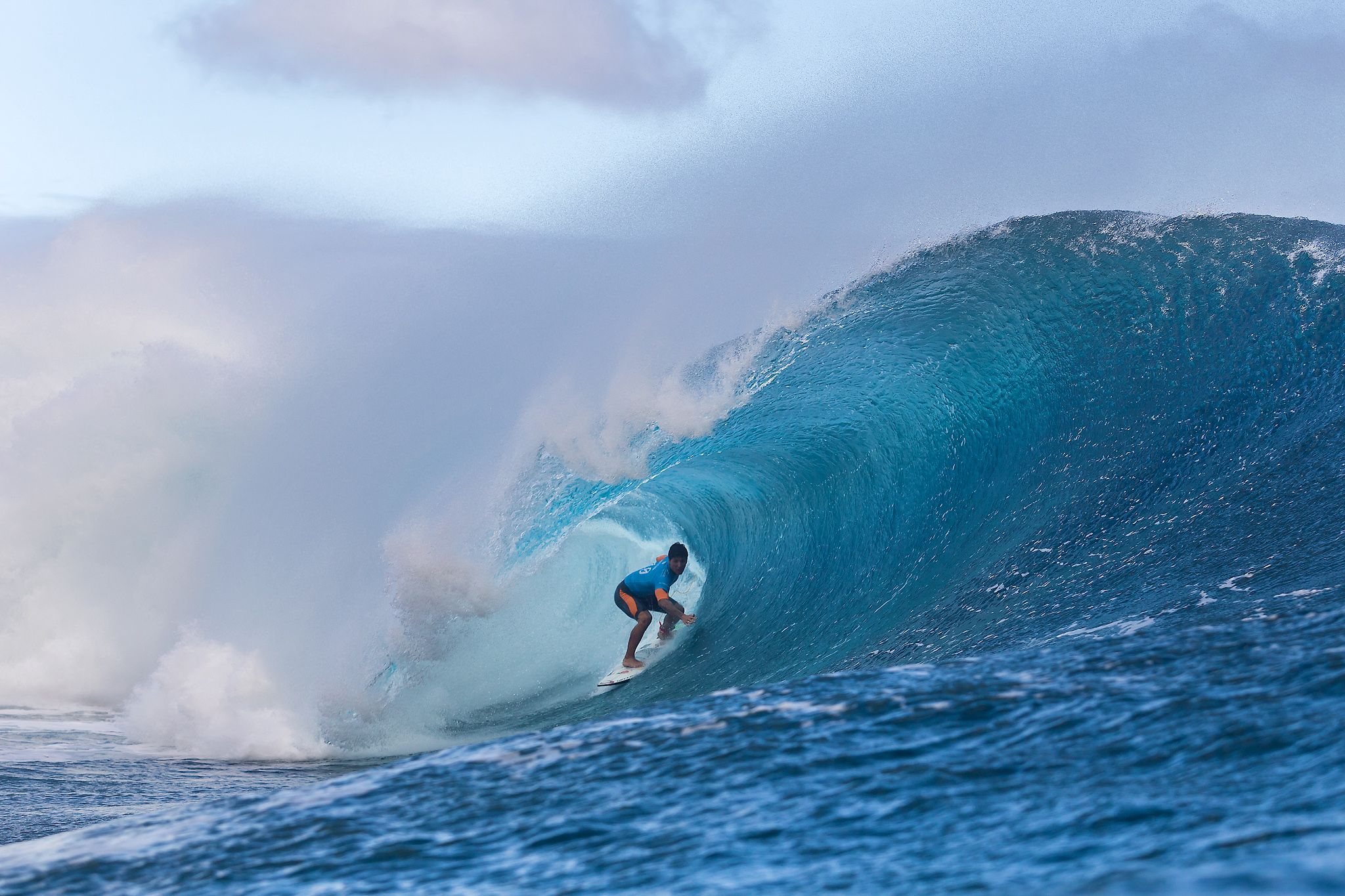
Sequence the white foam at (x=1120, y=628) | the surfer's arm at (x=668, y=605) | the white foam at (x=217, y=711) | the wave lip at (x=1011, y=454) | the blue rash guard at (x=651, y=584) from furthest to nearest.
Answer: the blue rash guard at (x=651, y=584) → the surfer's arm at (x=668, y=605) → the white foam at (x=217, y=711) → the wave lip at (x=1011, y=454) → the white foam at (x=1120, y=628)

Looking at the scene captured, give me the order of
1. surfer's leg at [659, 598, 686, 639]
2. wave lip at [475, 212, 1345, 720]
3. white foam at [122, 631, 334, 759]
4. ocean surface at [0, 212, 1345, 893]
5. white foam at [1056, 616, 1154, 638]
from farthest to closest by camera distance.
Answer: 1. surfer's leg at [659, 598, 686, 639]
2. white foam at [122, 631, 334, 759]
3. wave lip at [475, 212, 1345, 720]
4. white foam at [1056, 616, 1154, 638]
5. ocean surface at [0, 212, 1345, 893]

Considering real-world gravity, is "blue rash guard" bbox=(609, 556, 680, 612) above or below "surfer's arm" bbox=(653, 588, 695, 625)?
above

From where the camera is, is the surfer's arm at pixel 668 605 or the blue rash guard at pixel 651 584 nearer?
the surfer's arm at pixel 668 605

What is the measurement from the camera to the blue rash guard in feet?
26.4

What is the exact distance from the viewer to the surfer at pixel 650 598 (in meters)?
7.95

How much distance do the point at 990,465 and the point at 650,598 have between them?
9.72 feet

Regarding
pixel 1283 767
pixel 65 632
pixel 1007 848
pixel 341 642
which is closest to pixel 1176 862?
pixel 1007 848

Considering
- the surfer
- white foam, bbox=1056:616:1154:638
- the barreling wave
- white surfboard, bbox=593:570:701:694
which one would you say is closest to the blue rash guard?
the surfer

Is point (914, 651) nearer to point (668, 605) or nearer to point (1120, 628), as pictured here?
point (1120, 628)

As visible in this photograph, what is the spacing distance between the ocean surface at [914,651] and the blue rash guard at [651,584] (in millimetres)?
519

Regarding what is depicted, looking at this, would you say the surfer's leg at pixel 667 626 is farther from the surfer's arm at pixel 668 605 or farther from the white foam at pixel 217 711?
the white foam at pixel 217 711

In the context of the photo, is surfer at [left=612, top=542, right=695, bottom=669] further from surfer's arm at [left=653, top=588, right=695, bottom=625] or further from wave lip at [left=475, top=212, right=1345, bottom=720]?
wave lip at [left=475, top=212, right=1345, bottom=720]

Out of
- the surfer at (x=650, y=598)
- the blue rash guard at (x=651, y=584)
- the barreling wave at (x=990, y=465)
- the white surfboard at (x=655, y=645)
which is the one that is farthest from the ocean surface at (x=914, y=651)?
the blue rash guard at (x=651, y=584)

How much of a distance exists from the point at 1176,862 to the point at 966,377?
7269 millimetres
